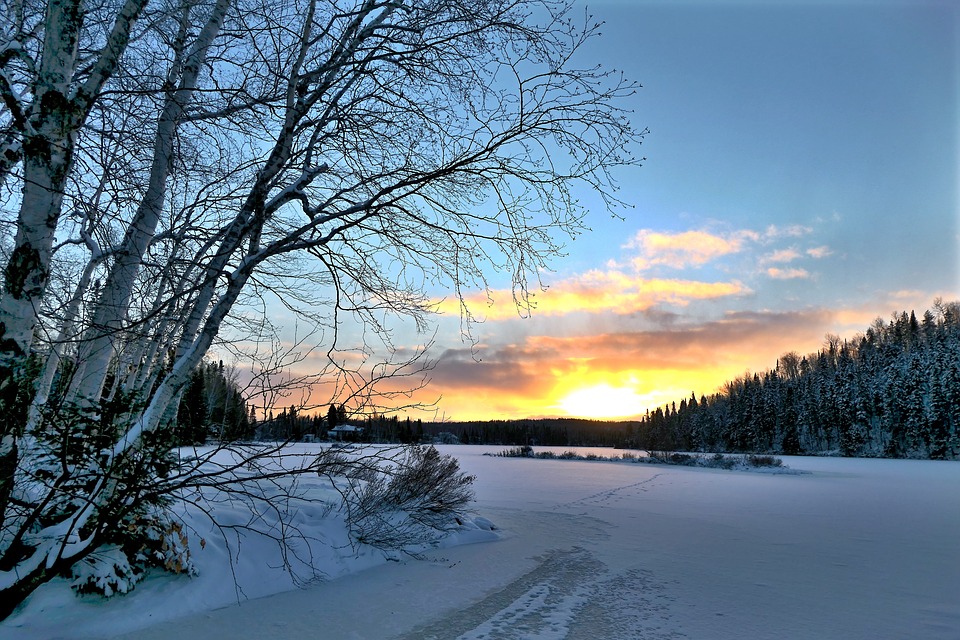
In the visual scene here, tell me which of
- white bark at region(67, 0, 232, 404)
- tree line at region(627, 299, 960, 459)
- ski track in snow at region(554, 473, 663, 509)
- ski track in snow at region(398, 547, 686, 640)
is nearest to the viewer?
white bark at region(67, 0, 232, 404)

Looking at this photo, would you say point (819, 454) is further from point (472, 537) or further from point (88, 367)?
point (88, 367)

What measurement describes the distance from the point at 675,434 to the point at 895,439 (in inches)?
1691

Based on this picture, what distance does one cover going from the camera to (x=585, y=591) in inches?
273

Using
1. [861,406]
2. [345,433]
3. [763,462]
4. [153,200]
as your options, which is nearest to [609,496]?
[345,433]

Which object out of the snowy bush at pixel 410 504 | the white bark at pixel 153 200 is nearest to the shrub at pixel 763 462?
the snowy bush at pixel 410 504

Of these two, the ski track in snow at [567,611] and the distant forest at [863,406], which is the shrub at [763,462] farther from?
the ski track in snow at [567,611]

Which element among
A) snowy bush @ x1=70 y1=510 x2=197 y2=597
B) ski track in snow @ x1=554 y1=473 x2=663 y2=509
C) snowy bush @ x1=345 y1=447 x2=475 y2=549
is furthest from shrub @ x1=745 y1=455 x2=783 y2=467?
snowy bush @ x1=70 y1=510 x2=197 y2=597

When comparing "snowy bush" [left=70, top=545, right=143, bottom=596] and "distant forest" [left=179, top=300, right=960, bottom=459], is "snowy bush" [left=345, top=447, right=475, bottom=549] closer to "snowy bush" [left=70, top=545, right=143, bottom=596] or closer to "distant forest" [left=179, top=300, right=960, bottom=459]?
"snowy bush" [left=70, top=545, right=143, bottom=596]

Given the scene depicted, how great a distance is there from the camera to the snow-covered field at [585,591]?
17.5 ft

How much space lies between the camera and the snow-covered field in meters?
5.35

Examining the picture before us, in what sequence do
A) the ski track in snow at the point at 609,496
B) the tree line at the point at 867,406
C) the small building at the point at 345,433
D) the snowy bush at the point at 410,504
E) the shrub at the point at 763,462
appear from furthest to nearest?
1. the tree line at the point at 867,406
2. the shrub at the point at 763,462
3. the ski track in snow at the point at 609,496
4. the snowy bush at the point at 410,504
5. the small building at the point at 345,433

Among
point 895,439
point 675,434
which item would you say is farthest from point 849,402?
point 675,434

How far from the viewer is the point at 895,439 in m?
60.8

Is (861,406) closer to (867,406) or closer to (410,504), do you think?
(867,406)
